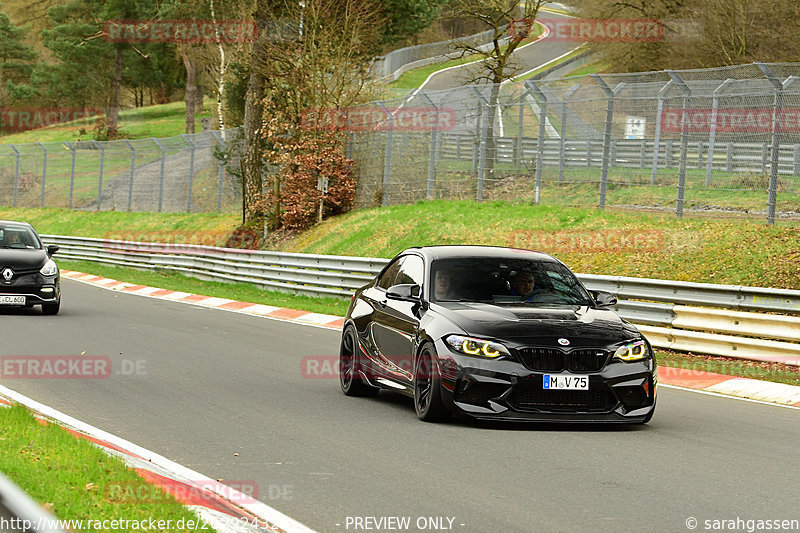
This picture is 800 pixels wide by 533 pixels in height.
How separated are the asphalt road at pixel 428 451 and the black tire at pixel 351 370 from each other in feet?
0.49

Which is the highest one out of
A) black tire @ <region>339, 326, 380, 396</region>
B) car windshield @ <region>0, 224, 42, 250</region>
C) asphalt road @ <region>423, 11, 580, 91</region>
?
asphalt road @ <region>423, 11, 580, 91</region>

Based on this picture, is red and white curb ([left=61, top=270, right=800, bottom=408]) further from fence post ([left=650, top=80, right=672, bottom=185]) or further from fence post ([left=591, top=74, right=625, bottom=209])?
fence post ([left=650, top=80, right=672, bottom=185])

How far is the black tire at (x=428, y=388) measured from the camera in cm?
899

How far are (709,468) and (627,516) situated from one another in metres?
1.71

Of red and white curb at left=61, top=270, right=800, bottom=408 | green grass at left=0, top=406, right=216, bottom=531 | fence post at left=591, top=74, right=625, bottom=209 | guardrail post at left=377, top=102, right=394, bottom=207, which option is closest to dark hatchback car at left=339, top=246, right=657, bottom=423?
red and white curb at left=61, top=270, right=800, bottom=408

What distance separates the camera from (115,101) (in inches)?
3250

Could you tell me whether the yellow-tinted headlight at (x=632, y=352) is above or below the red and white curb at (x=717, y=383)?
above

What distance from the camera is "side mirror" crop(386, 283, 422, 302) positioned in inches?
389

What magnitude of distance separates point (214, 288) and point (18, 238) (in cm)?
873

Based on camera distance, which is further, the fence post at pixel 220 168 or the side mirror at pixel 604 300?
the fence post at pixel 220 168

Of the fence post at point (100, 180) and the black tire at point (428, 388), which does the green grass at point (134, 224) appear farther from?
the black tire at point (428, 388)

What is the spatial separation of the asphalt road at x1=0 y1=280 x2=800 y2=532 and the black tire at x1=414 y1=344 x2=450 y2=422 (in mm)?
137

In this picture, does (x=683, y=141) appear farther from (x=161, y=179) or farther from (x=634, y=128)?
(x=161, y=179)

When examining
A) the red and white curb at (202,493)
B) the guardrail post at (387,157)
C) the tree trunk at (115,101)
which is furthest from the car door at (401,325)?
the tree trunk at (115,101)
